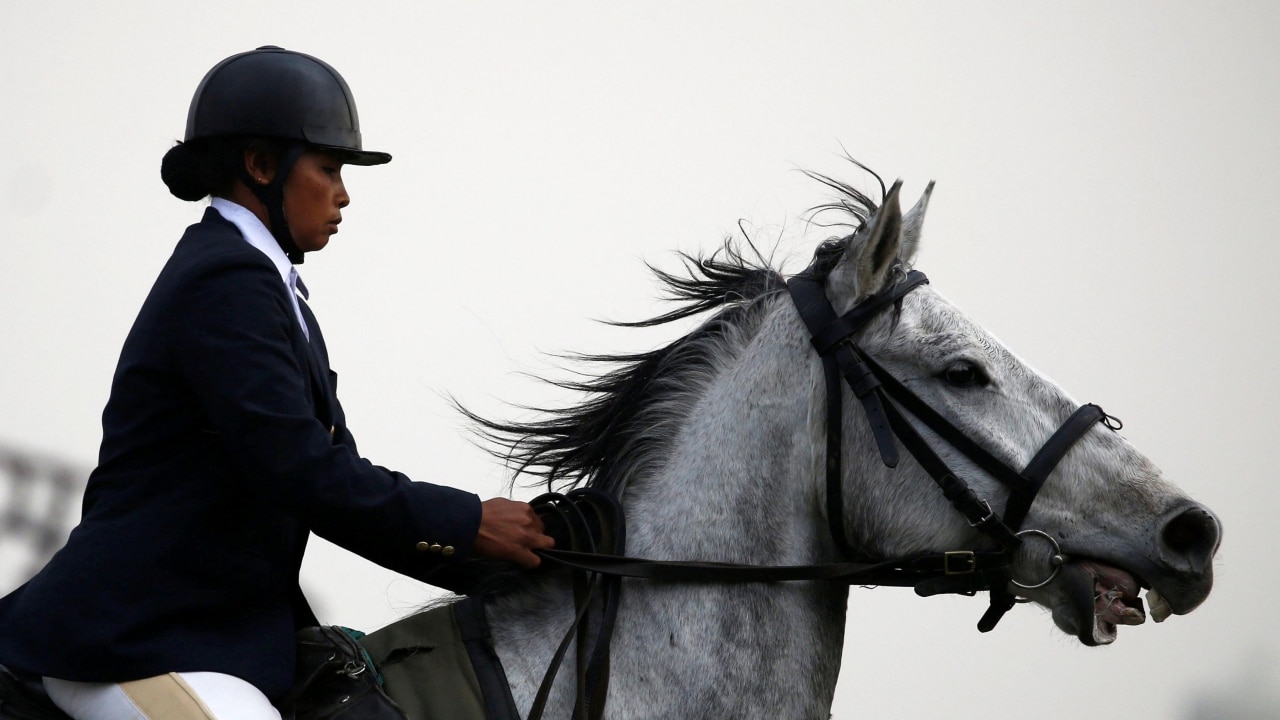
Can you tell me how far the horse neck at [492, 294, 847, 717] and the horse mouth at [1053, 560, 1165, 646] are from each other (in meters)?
0.54

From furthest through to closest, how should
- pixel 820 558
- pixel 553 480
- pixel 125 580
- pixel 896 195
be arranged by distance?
1. pixel 553 480
2. pixel 820 558
3. pixel 896 195
4. pixel 125 580

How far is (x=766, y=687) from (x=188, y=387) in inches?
57.3

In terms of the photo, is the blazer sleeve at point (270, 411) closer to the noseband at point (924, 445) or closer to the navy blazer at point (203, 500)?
Answer: the navy blazer at point (203, 500)

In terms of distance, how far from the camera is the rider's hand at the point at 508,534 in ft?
8.21

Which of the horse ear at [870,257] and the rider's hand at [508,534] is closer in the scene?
the rider's hand at [508,534]

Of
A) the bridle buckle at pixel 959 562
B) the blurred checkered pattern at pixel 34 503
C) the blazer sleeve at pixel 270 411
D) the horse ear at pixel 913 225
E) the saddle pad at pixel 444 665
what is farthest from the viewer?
the blurred checkered pattern at pixel 34 503

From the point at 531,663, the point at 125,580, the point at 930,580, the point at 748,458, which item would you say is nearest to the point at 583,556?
the point at 531,663

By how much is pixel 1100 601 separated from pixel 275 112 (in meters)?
2.19

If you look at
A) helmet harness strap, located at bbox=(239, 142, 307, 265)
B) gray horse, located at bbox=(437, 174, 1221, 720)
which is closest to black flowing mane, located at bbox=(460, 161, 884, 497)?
gray horse, located at bbox=(437, 174, 1221, 720)

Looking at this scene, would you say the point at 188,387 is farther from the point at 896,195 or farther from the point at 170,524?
the point at 896,195

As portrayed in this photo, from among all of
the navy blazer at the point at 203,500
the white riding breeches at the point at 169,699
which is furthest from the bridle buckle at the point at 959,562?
the white riding breeches at the point at 169,699

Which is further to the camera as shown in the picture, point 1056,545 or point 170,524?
point 1056,545

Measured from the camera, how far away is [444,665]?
2574 millimetres

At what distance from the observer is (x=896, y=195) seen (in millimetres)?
2549
